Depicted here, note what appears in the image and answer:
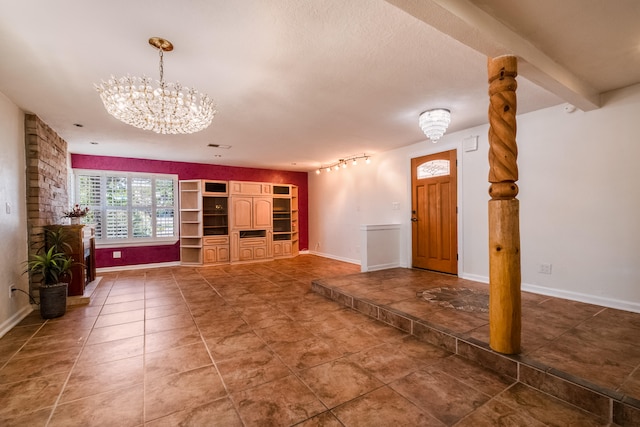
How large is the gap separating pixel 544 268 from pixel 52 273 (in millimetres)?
5972

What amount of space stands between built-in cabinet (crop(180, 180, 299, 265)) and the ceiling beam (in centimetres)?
578

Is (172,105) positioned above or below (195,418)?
above

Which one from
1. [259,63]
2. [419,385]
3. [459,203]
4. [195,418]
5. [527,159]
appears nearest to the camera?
[195,418]

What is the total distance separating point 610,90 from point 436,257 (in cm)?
296

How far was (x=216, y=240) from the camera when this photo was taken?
6543 mm

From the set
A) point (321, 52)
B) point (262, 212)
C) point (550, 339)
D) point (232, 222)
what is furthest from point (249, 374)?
point (262, 212)

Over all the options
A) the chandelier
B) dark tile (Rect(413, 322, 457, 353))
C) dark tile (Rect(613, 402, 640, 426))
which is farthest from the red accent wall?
dark tile (Rect(613, 402, 640, 426))

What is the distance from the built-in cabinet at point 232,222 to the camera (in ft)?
21.3

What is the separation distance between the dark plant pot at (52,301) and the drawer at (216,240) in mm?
3129

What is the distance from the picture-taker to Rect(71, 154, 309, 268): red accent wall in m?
5.81

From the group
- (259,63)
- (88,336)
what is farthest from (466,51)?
(88,336)

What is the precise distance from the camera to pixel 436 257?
4824mm

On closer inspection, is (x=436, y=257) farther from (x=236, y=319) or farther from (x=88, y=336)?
(x=88, y=336)

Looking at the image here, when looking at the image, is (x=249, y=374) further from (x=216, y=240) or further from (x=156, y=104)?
(x=216, y=240)
